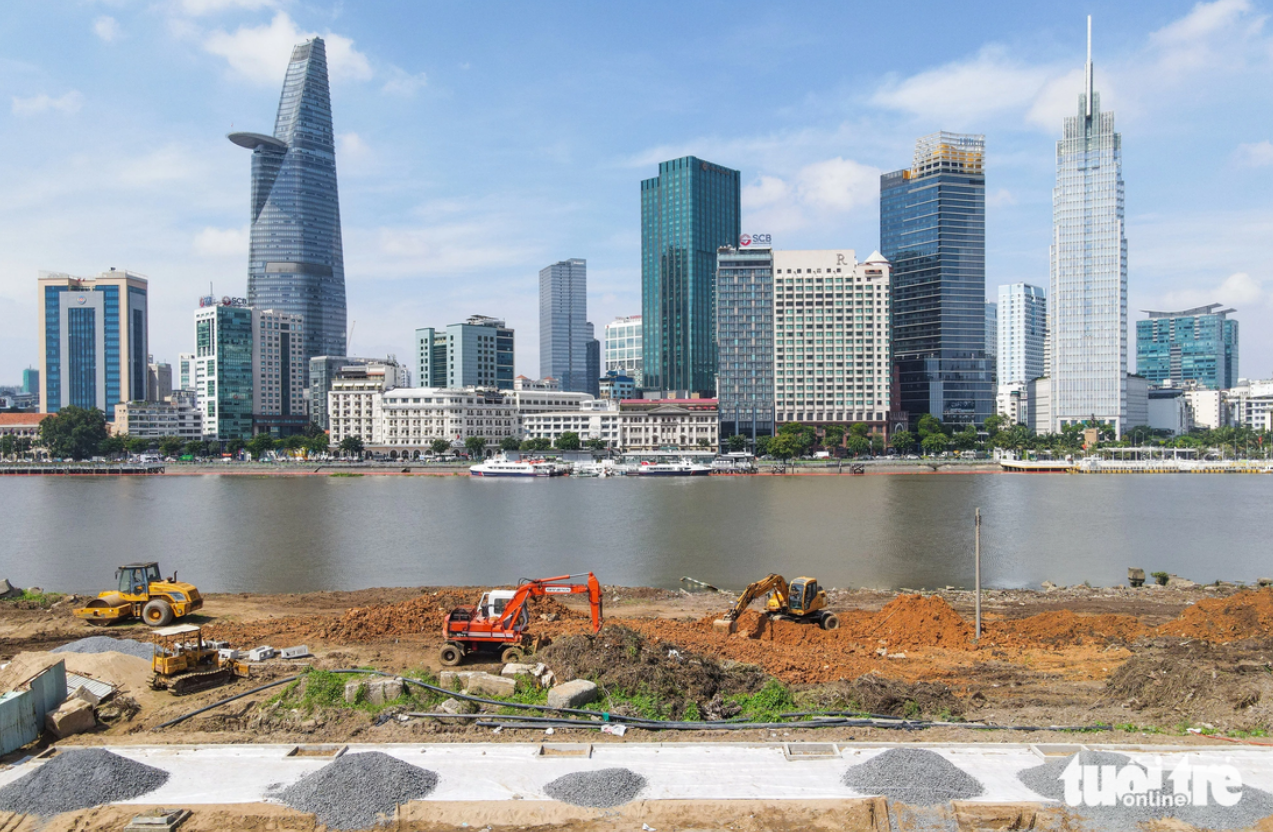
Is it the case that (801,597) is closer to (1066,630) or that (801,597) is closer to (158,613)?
(1066,630)

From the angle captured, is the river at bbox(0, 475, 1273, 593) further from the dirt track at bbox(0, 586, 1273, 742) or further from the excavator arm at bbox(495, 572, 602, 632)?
the excavator arm at bbox(495, 572, 602, 632)

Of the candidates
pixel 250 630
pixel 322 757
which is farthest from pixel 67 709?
pixel 250 630

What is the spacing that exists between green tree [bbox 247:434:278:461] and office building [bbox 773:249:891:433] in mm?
108403

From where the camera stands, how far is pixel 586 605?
33125 millimetres

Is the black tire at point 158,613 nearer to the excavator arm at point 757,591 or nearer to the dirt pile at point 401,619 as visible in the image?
the dirt pile at point 401,619

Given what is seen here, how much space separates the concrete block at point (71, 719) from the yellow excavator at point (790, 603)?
16066 mm

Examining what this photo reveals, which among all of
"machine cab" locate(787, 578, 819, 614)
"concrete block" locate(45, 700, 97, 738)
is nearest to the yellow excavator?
"machine cab" locate(787, 578, 819, 614)

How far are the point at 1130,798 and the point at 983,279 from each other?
199 metres

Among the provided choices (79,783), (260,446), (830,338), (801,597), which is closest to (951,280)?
(830,338)

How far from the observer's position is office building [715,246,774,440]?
17350cm

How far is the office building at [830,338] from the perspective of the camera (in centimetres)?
17288

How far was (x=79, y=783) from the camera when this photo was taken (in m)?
12.9

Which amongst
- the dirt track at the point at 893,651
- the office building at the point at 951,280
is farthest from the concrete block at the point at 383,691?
the office building at the point at 951,280

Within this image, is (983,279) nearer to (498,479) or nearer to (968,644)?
(498,479)
